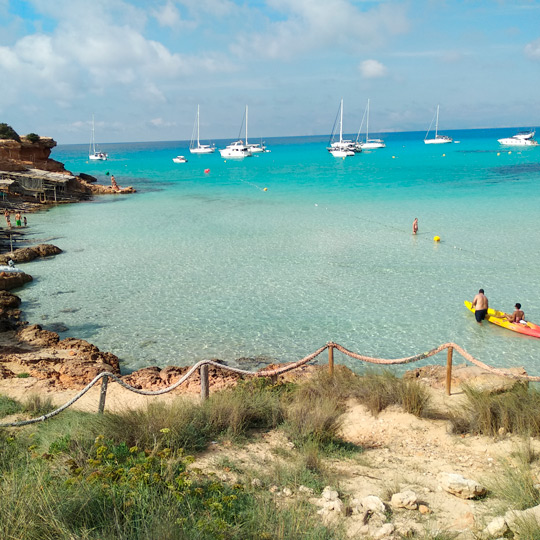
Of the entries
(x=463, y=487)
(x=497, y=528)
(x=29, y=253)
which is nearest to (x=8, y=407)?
(x=463, y=487)

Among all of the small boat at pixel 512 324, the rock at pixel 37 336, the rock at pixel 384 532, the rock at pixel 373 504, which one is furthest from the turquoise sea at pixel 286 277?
the rock at pixel 384 532

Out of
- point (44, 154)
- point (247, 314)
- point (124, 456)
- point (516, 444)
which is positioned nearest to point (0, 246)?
point (247, 314)

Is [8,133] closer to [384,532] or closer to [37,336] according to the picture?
[37,336]

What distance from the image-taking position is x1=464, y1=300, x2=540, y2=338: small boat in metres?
12.9

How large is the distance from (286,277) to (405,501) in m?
13.6

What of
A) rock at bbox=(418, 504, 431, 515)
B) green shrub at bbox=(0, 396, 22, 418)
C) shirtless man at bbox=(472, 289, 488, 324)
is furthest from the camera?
shirtless man at bbox=(472, 289, 488, 324)

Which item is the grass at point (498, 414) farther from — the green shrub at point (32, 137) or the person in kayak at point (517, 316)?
the green shrub at point (32, 137)

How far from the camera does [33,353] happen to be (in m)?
12.1

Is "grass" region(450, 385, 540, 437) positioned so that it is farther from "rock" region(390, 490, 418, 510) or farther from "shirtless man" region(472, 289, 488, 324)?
"shirtless man" region(472, 289, 488, 324)

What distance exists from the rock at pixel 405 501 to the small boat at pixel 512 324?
9217 mm

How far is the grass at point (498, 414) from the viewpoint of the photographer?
22.9 ft

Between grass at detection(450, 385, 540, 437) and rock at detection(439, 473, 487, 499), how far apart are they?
5.28ft

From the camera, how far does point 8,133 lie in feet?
154

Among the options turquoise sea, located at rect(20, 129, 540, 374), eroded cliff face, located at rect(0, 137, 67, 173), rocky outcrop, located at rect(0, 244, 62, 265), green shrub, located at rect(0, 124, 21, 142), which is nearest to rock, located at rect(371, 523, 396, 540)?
turquoise sea, located at rect(20, 129, 540, 374)
